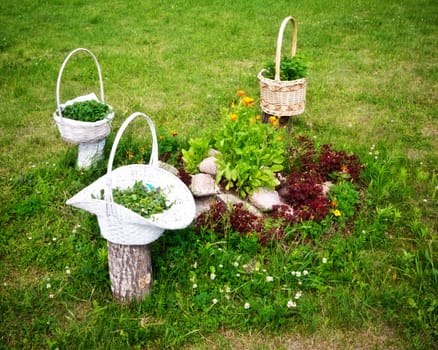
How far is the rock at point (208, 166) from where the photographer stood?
4.05 metres

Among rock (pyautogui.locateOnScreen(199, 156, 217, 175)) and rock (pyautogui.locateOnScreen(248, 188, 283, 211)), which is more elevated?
rock (pyautogui.locateOnScreen(199, 156, 217, 175))

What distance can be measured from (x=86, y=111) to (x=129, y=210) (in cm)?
192

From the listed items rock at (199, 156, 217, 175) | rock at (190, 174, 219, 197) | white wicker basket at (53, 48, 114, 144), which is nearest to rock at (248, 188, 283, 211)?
rock at (190, 174, 219, 197)

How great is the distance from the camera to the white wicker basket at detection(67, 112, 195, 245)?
2.67 metres

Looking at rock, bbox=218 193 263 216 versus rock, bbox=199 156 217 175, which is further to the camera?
rock, bbox=199 156 217 175

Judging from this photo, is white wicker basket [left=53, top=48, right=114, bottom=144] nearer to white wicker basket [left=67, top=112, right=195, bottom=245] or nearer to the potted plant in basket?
the potted plant in basket

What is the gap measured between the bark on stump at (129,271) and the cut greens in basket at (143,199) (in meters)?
0.25

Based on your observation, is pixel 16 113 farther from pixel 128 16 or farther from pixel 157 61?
pixel 128 16

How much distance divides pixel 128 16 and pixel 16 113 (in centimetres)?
479

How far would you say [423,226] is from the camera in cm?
374

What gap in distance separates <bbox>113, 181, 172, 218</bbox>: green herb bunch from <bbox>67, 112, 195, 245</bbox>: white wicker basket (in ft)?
0.16

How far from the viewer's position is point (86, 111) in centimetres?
422

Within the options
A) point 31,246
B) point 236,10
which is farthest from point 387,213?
point 236,10

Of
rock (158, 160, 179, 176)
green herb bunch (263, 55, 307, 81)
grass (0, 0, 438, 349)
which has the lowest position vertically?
grass (0, 0, 438, 349)
